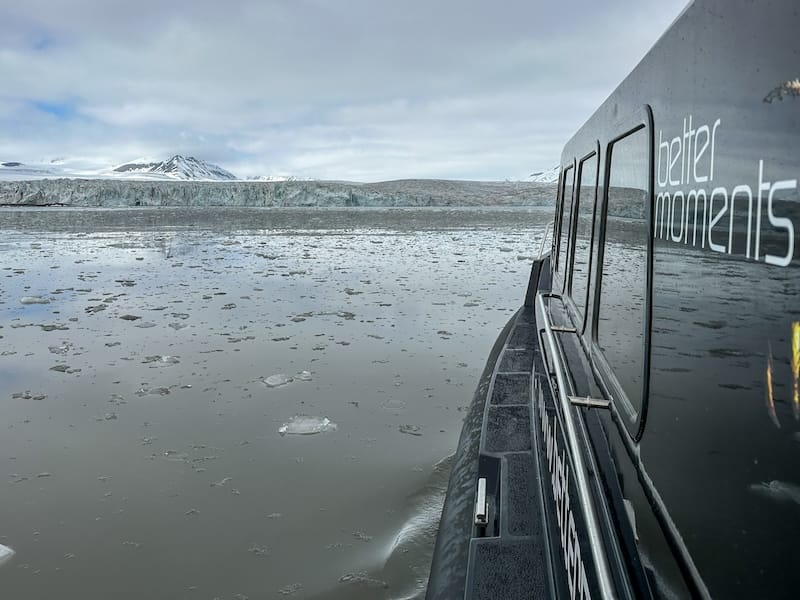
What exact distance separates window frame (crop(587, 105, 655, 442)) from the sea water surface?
147 cm

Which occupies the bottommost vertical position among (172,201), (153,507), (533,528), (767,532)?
(153,507)

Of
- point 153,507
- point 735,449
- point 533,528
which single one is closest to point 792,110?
point 735,449

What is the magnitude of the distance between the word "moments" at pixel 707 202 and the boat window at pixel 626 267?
0.20m

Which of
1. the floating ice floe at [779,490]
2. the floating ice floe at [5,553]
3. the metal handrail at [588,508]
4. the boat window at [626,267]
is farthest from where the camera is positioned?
the floating ice floe at [5,553]

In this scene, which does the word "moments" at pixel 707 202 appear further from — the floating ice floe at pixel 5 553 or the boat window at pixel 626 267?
the floating ice floe at pixel 5 553

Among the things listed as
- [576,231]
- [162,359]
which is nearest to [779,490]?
[576,231]

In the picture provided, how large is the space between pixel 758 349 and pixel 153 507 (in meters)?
3.49

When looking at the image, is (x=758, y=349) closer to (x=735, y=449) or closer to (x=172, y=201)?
(x=735, y=449)

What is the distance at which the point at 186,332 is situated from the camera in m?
7.62

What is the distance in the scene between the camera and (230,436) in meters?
4.50

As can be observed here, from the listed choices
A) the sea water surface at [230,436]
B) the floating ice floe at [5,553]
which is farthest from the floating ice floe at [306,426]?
the floating ice floe at [5,553]

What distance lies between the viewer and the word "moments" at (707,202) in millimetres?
909

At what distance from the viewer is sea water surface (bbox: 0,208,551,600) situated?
2992 mm

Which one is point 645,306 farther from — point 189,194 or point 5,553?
point 189,194
